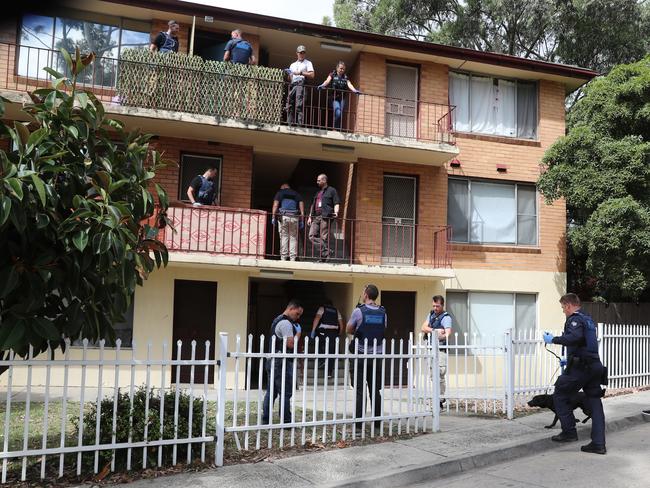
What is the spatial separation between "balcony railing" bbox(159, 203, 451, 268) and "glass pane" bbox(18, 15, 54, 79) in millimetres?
4415

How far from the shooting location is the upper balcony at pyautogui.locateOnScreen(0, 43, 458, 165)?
13375mm

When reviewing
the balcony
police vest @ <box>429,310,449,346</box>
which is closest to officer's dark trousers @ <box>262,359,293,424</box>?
police vest @ <box>429,310,449,346</box>

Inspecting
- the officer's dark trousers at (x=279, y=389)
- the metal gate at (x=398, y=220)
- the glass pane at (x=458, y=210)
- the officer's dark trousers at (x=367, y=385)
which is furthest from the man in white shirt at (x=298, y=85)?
the officer's dark trousers at (x=367, y=385)

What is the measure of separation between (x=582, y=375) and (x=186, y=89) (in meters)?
9.87

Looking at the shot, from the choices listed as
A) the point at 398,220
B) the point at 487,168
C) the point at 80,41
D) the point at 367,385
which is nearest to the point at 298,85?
the point at 398,220

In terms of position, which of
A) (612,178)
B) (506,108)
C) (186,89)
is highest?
(506,108)

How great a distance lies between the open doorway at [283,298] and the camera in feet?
51.6

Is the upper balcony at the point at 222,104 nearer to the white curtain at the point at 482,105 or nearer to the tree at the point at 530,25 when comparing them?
the white curtain at the point at 482,105

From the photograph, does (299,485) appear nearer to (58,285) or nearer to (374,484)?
(374,484)

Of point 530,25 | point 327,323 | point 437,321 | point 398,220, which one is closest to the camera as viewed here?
point 437,321

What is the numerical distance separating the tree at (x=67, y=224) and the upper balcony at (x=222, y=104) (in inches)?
289

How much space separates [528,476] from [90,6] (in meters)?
13.1

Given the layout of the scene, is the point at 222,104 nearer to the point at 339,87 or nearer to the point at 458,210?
the point at 339,87

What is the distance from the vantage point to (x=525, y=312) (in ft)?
53.2
